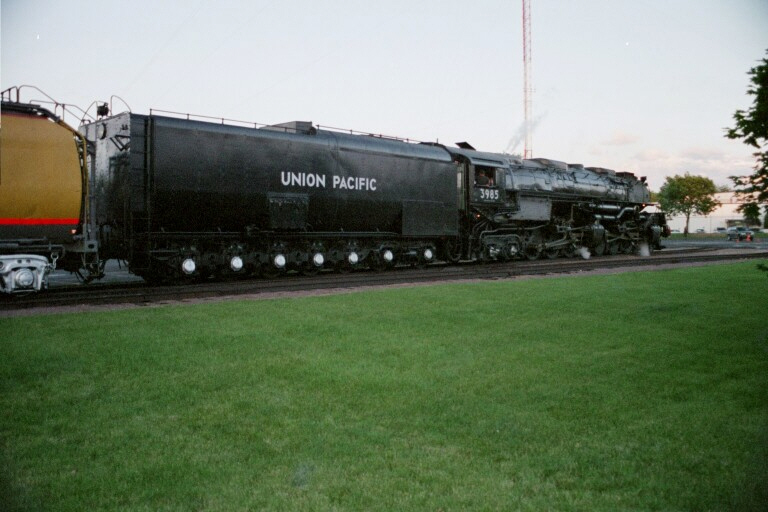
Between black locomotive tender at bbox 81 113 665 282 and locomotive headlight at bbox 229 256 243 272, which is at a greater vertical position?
black locomotive tender at bbox 81 113 665 282

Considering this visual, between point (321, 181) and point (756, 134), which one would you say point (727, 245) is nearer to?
point (321, 181)

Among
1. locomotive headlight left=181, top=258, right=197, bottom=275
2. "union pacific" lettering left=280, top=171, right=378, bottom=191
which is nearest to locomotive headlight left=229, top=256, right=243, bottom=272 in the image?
locomotive headlight left=181, top=258, right=197, bottom=275

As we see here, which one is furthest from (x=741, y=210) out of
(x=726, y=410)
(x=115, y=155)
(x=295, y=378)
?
(x=115, y=155)

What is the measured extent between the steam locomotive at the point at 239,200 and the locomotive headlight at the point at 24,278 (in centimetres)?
2

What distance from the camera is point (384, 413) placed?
5277mm

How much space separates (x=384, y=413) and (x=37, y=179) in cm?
936

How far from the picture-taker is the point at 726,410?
17.1 feet

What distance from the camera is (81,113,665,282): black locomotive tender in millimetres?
14336

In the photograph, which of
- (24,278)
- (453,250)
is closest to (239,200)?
(24,278)

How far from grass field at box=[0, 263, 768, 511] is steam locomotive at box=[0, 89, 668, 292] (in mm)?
3143

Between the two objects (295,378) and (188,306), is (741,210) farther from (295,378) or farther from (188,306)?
(188,306)

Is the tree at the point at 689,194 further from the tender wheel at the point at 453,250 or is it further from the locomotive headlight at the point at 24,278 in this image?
the locomotive headlight at the point at 24,278

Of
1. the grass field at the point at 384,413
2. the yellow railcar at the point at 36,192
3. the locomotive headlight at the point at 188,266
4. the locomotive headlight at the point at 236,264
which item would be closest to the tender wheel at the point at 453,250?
the locomotive headlight at the point at 236,264

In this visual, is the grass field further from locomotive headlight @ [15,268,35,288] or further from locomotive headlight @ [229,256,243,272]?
locomotive headlight @ [229,256,243,272]
